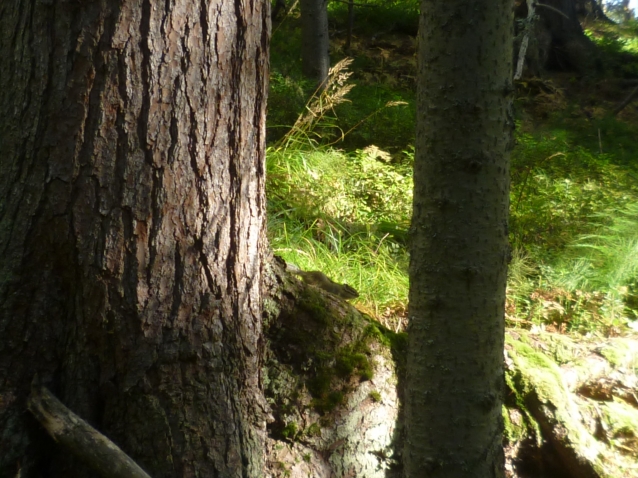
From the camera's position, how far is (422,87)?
2.24 m

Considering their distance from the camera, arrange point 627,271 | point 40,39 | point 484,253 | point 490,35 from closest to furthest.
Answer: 1. point 40,39
2. point 490,35
3. point 484,253
4. point 627,271

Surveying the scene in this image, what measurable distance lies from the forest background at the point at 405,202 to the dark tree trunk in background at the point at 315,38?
0.32m

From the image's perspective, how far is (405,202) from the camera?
230 inches

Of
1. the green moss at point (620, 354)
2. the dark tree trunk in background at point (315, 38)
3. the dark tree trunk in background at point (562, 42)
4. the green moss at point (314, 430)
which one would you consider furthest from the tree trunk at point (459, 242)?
the dark tree trunk in background at point (562, 42)

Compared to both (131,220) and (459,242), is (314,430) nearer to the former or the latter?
(459,242)

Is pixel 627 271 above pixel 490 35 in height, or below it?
below

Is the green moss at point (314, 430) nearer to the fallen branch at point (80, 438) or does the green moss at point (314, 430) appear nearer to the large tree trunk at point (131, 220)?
the large tree trunk at point (131, 220)

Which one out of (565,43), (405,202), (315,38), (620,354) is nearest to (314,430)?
(620,354)

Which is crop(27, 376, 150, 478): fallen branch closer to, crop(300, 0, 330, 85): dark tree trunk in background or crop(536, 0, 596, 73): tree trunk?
crop(300, 0, 330, 85): dark tree trunk in background

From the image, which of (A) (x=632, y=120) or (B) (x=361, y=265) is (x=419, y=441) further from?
(A) (x=632, y=120)

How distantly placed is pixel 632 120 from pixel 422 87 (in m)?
9.42

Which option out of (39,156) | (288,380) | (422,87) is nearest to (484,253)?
(422,87)

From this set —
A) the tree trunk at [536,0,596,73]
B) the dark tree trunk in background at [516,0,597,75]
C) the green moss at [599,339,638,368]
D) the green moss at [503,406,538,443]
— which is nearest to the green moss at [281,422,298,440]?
the green moss at [503,406,538,443]

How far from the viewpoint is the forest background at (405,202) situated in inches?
167
